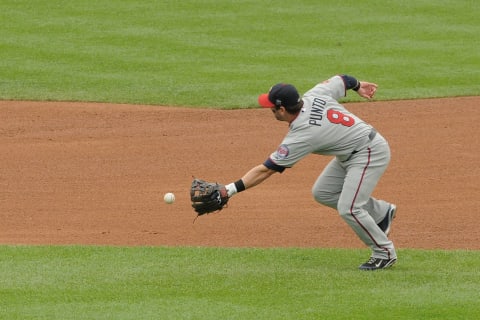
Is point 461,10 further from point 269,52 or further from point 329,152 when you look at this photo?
point 329,152

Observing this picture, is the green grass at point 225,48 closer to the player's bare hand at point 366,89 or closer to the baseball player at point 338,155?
the player's bare hand at point 366,89

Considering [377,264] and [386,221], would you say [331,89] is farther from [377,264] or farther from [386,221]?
[377,264]

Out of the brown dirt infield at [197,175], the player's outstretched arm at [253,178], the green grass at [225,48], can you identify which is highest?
the player's outstretched arm at [253,178]

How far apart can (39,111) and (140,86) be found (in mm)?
2542

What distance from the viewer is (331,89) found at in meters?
9.62

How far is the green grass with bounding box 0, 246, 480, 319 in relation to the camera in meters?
8.08

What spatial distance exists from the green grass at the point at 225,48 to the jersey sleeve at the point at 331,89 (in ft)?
25.8

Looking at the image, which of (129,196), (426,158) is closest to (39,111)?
(129,196)

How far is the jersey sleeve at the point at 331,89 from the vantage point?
9.50 meters

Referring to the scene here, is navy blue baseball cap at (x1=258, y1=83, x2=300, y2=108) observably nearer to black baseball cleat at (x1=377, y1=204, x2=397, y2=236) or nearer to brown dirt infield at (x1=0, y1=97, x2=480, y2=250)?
black baseball cleat at (x1=377, y1=204, x2=397, y2=236)

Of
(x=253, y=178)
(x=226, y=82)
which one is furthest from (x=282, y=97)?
(x=226, y=82)

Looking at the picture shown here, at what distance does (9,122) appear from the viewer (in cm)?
1647

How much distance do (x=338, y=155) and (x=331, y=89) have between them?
647mm

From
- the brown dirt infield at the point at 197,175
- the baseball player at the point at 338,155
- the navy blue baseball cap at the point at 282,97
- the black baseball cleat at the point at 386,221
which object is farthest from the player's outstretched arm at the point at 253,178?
the brown dirt infield at the point at 197,175
